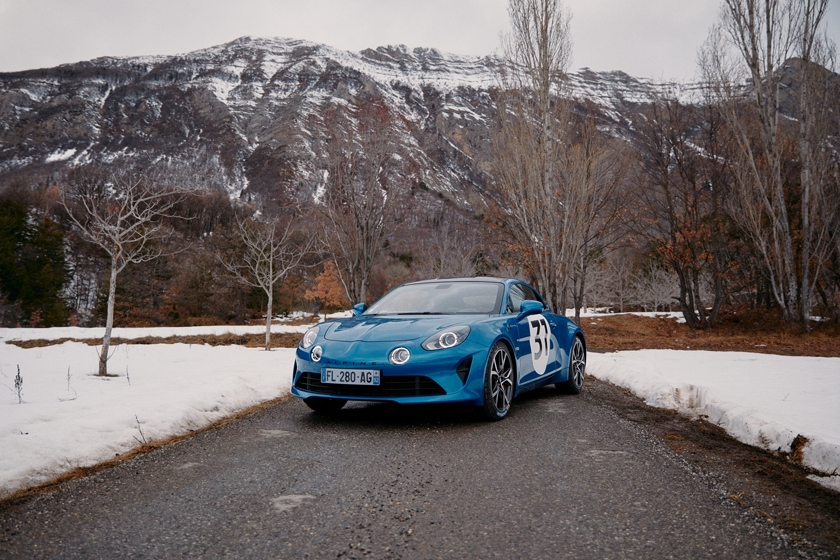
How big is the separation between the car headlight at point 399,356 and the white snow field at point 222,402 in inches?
71.9

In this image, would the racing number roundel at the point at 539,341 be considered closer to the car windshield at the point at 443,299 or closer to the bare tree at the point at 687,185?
the car windshield at the point at 443,299

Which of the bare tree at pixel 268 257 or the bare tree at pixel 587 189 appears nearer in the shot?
the bare tree at pixel 268 257

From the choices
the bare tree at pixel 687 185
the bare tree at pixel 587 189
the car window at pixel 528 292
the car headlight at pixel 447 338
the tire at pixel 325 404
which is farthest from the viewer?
the bare tree at pixel 687 185

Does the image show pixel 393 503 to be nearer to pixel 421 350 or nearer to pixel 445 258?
pixel 421 350

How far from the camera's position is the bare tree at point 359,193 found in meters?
17.4

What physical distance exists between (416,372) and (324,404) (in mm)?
1303

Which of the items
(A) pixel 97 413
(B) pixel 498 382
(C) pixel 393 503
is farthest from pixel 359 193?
(C) pixel 393 503

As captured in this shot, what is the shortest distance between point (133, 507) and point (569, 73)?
56.1ft

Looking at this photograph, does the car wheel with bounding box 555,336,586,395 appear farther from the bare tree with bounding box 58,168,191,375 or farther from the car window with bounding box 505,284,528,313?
the bare tree with bounding box 58,168,191,375

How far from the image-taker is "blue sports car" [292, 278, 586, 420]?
4.19 meters

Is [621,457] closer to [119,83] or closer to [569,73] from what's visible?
[569,73]

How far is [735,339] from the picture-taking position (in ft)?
49.5

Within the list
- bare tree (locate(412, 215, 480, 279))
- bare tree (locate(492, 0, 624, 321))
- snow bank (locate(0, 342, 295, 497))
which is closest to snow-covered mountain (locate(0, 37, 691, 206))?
bare tree (locate(412, 215, 480, 279))

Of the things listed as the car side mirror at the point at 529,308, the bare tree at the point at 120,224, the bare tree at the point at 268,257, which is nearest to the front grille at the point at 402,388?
the car side mirror at the point at 529,308
